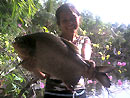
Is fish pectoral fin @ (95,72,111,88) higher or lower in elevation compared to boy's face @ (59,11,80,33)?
lower

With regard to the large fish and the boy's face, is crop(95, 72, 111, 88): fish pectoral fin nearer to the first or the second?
the large fish

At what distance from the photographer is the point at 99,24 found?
2.71 m

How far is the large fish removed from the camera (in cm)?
51

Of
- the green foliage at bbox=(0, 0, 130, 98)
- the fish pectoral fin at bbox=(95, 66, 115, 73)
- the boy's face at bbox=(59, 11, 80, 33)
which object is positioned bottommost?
the fish pectoral fin at bbox=(95, 66, 115, 73)

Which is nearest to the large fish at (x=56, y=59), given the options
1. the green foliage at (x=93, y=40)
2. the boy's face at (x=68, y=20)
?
the boy's face at (x=68, y=20)

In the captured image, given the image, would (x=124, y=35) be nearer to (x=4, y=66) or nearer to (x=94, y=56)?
(x=94, y=56)

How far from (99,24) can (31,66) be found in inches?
95.4

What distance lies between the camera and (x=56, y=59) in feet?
1.69

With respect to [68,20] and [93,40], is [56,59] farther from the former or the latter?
[93,40]

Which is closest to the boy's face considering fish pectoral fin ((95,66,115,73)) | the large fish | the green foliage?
the large fish

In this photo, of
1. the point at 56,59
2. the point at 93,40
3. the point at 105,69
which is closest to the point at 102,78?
the point at 105,69

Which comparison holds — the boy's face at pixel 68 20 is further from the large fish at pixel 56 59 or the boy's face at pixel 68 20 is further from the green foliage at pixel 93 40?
the green foliage at pixel 93 40

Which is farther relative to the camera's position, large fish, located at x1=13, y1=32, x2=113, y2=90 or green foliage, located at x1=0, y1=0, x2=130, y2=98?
green foliage, located at x1=0, y1=0, x2=130, y2=98

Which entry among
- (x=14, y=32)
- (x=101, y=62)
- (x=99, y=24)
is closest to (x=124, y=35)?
(x=99, y=24)
